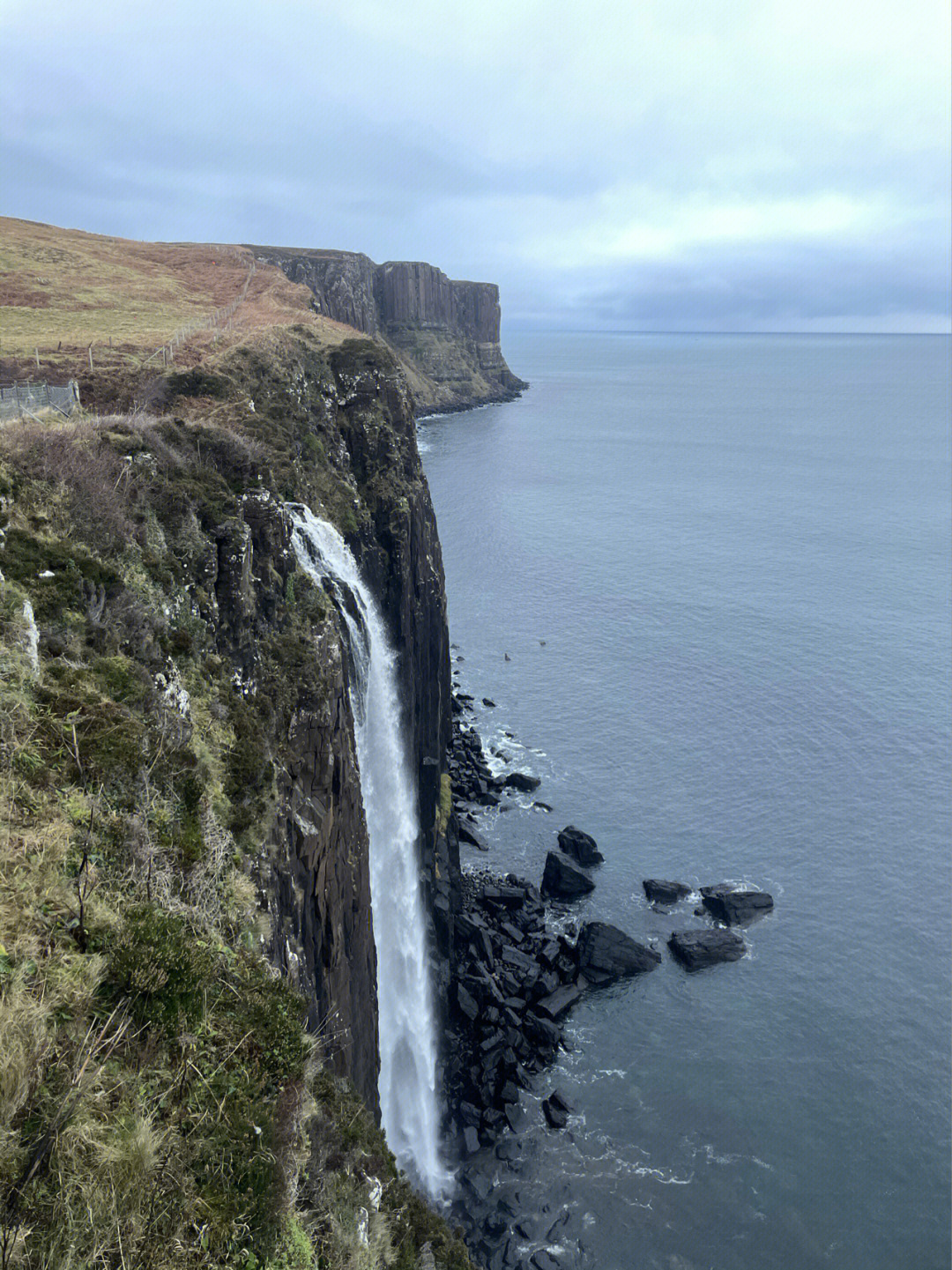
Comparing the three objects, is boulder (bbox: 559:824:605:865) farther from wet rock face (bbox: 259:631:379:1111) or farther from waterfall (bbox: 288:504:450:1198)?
wet rock face (bbox: 259:631:379:1111)

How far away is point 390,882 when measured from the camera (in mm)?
32531

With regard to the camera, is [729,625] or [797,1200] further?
[729,625]

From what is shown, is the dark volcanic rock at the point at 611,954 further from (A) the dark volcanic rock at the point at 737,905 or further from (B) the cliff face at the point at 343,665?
(B) the cliff face at the point at 343,665

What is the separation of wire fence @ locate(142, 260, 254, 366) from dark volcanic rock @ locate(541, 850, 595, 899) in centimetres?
3065

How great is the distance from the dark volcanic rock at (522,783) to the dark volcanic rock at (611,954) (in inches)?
547

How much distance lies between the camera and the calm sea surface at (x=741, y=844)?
30859mm

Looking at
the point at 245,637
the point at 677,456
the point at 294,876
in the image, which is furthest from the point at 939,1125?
the point at 677,456

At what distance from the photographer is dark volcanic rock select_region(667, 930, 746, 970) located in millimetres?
41281

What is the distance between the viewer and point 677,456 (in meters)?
157

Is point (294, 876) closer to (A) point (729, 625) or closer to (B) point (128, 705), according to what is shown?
(B) point (128, 705)

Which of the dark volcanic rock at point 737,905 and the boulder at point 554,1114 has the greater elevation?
the dark volcanic rock at point 737,905

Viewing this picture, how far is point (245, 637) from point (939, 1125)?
32649mm

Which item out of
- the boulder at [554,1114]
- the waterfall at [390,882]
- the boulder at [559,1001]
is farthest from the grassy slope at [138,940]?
the boulder at [559,1001]

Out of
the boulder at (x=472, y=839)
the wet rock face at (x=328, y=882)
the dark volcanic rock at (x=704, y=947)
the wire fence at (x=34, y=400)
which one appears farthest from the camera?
the boulder at (x=472, y=839)
